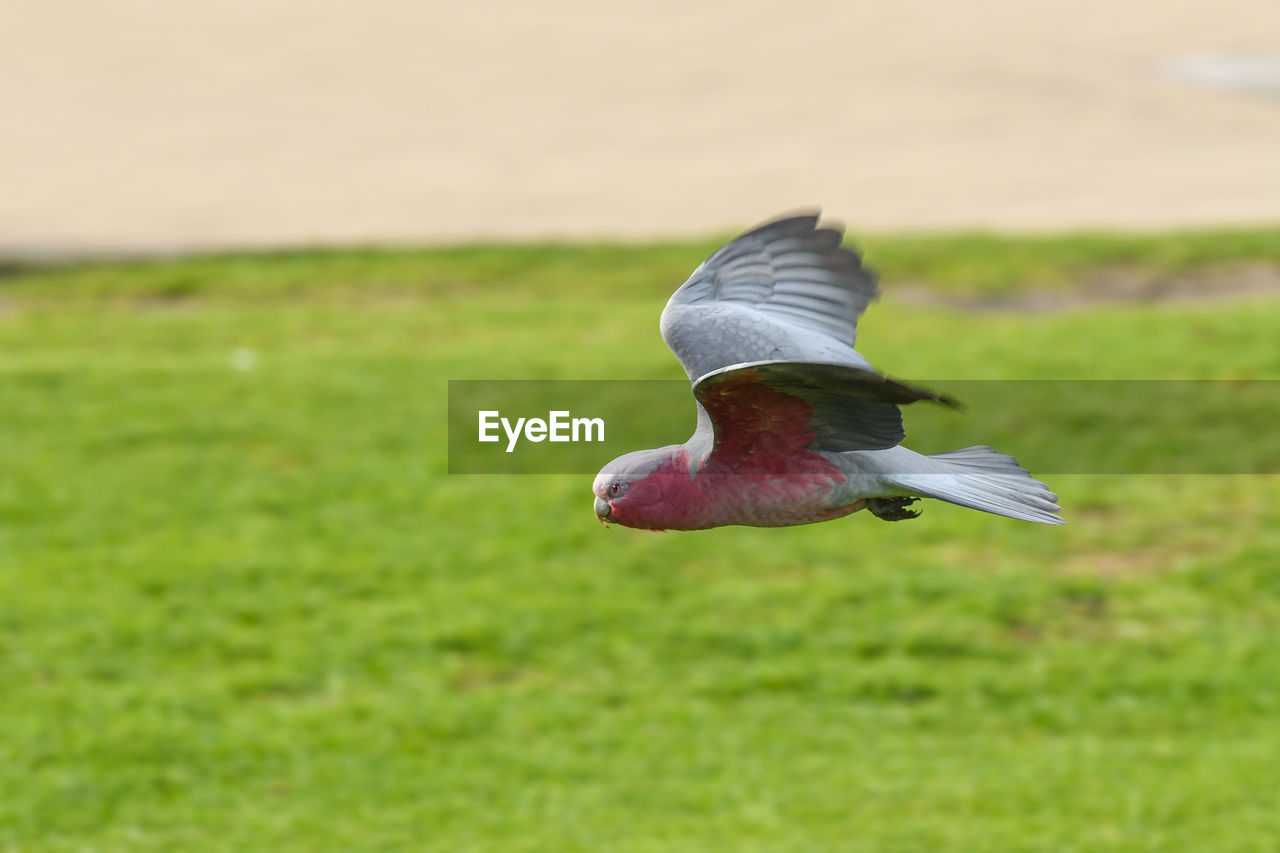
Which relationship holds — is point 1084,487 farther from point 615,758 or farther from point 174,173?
point 174,173

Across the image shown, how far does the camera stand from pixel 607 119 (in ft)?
93.5

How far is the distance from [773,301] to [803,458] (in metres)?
0.38

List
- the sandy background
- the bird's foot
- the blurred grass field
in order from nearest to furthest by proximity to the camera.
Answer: the bird's foot < the blurred grass field < the sandy background

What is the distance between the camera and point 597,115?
28797 millimetres

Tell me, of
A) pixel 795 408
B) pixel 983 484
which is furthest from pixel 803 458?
pixel 983 484

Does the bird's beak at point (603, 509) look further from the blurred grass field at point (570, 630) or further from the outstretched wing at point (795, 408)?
the blurred grass field at point (570, 630)

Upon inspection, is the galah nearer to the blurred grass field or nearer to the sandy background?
the blurred grass field

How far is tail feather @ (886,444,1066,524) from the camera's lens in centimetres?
136

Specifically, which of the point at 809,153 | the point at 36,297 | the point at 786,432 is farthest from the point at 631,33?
the point at 786,432

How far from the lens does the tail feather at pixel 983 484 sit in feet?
4.47

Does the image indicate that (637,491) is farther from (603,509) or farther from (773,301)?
(773,301)

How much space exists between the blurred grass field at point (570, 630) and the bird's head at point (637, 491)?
875 centimetres

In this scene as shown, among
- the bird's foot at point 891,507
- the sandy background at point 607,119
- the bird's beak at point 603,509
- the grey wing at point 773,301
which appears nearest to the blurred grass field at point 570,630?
the sandy background at point 607,119

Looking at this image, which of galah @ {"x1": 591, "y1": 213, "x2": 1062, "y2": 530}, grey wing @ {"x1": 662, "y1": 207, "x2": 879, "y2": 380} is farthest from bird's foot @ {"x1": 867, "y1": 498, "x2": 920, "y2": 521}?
grey wing @ {"x1": 662, "y1": 207, "x2": 879, "y2": 380}
